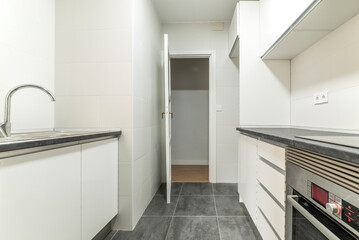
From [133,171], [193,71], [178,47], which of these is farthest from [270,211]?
[193,71]

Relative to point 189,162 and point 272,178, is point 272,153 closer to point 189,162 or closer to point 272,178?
point 272,178

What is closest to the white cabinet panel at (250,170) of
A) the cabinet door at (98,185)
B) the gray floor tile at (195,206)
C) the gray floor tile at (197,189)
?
the gray floor tile at (195,206)

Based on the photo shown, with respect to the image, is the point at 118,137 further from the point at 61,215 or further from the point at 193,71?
the point at 193,71

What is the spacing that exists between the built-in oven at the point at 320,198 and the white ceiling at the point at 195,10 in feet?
7.28

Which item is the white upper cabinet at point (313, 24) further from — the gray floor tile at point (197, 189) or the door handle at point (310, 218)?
the gray floor tile at point (197, 189)

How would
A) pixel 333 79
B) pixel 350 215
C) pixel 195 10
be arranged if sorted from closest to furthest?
pixel 350 215
pixel 333 79
pixel 195 10

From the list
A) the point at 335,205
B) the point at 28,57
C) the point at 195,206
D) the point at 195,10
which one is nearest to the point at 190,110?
the point at 195,10

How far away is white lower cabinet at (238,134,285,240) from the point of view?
1.05 meters

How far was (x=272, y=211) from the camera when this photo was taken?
45.5 inches

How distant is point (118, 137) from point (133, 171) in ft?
1.07

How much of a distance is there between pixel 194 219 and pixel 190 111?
2646 mm

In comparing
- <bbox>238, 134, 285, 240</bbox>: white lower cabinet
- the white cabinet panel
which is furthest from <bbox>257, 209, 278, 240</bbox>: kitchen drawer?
the white cabinet panel

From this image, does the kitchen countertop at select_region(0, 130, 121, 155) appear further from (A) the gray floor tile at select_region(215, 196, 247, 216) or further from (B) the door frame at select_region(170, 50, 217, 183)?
(B) the door frame at select_region(170, 50, 217, 183)

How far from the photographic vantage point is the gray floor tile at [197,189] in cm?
254
